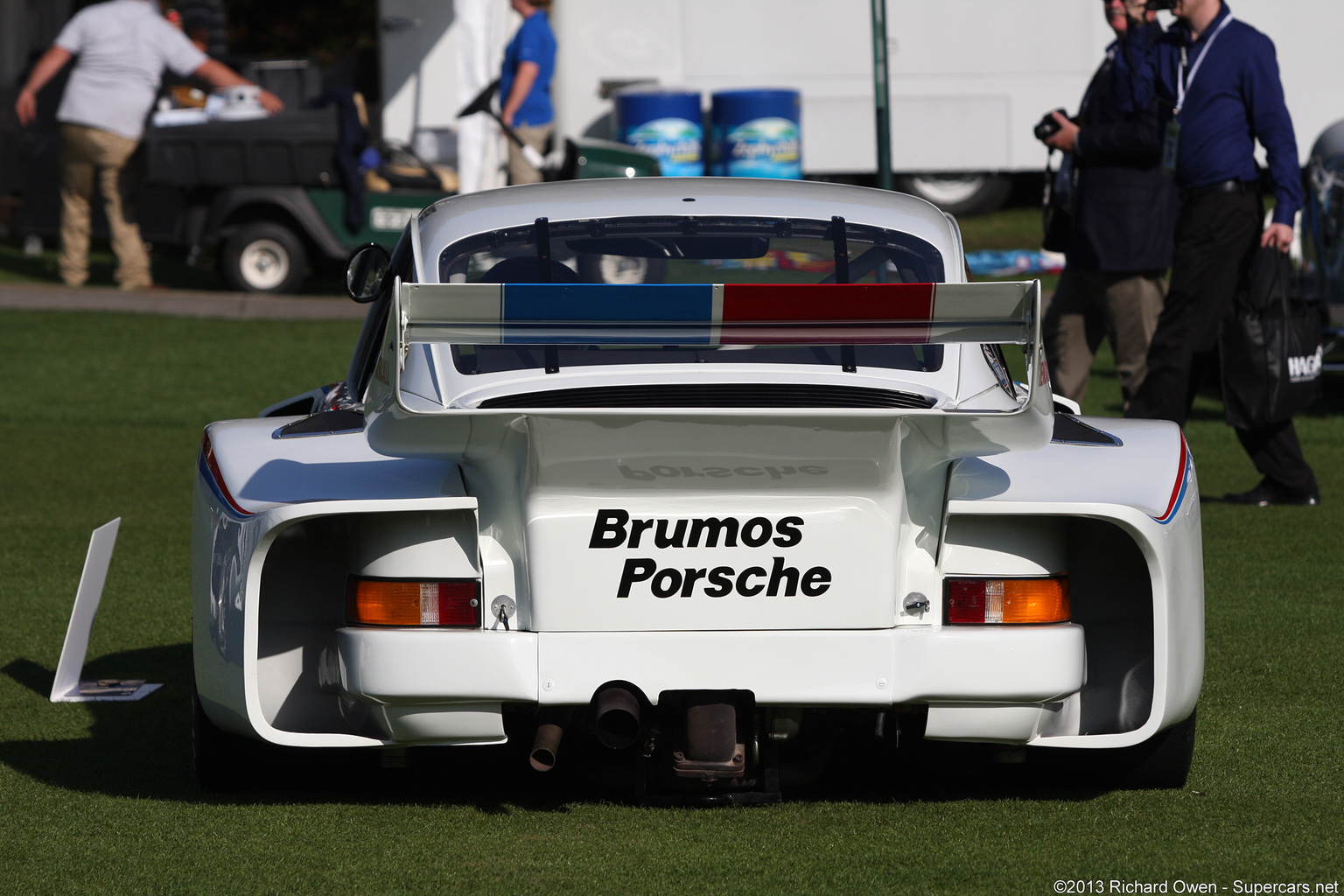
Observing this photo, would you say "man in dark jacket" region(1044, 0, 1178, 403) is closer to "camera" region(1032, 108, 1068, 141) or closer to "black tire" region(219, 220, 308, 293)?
"camera" region(1032, 108, 1068, 141)

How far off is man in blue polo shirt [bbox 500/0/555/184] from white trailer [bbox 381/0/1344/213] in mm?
4154

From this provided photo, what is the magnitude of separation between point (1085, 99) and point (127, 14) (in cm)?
874

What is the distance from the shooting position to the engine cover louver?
11.6 ft

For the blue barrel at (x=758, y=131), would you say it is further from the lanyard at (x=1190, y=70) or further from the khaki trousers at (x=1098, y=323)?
the lanyard at (x=1190, y=70)

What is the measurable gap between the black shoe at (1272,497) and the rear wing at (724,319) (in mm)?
4593

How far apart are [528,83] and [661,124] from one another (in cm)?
377

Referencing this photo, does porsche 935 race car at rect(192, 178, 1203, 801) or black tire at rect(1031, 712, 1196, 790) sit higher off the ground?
porsche 935 race car at rect(192, 178, 1203, 801)

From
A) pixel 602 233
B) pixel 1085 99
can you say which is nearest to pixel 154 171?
pixel 1085 99

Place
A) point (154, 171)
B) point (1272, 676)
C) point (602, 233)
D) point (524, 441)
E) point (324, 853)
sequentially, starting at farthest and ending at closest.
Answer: point (154, 171), point (1272, 676), point (602, 233), point (324, 853), point (524, 441)

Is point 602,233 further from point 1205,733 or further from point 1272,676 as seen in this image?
point 1272,676

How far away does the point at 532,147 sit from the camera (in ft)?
45.0

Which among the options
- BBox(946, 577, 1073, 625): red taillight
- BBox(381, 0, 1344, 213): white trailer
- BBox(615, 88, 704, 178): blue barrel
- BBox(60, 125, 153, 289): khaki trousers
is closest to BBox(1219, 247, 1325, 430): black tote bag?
BBox(946, 577, 1073, 625): red taillight

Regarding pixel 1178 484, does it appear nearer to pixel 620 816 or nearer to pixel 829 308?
pixel 829 308

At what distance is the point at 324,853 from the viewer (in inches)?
135
